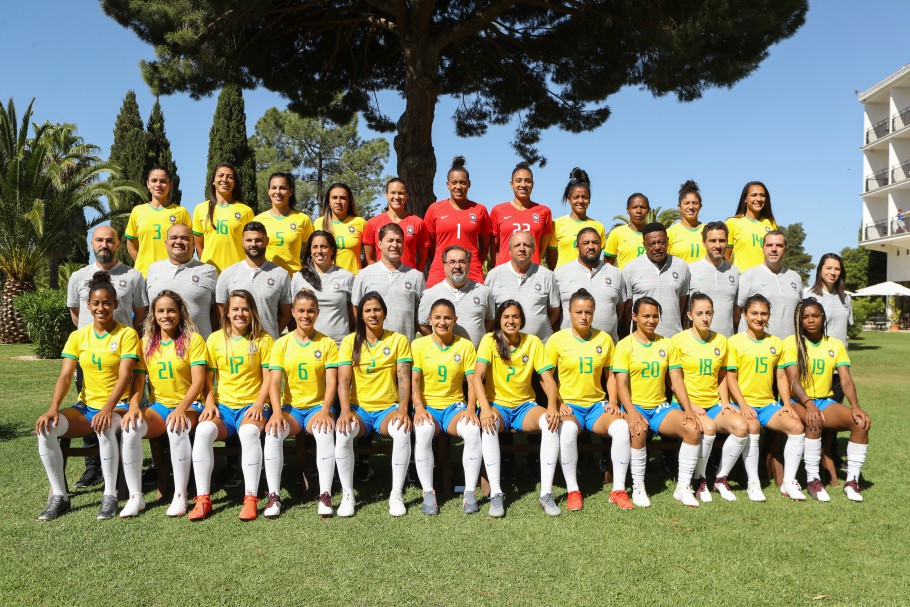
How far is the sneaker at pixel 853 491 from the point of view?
14.9ft

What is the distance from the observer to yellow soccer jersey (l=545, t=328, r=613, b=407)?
4746 millimetres

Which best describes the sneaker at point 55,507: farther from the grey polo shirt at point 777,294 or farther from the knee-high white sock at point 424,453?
the grey polo shirt at point 777,294

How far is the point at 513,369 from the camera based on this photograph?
4684 mm

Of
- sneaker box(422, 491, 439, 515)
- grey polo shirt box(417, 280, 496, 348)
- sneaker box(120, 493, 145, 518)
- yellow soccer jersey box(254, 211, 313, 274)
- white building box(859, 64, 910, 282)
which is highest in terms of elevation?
white building box(859, 64, 910, 282)

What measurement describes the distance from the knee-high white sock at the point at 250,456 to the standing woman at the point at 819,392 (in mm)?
3954

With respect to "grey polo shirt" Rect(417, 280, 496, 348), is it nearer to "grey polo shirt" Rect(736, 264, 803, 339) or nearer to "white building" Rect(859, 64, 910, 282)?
"grey polo shirt" Rect(736, 264, 803, 339)

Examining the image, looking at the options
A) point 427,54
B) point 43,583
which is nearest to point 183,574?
point 43,583

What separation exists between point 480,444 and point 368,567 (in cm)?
129

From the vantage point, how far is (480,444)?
14.5ft

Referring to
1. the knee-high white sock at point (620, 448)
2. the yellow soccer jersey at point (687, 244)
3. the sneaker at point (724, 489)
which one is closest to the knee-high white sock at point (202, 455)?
the knee-high white sock at point (620, 448)

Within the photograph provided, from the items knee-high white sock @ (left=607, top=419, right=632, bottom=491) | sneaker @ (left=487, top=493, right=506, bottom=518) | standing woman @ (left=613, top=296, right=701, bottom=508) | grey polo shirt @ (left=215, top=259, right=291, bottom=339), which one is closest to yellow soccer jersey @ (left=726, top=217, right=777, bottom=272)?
standing woman @ (left=613, top=296, right=701, bottom=508)

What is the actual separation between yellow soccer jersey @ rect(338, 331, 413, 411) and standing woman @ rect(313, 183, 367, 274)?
1078 mm

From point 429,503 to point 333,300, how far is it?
1.73m

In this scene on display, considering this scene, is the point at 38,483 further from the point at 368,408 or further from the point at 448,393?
the point at 448,393
